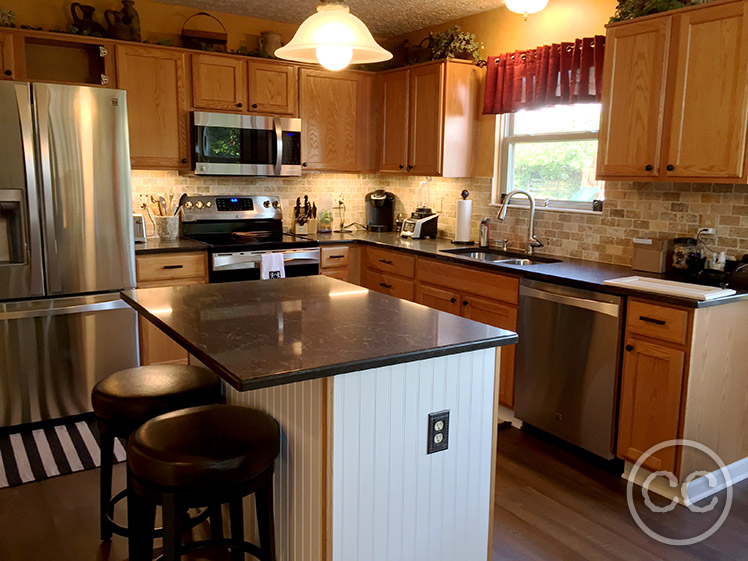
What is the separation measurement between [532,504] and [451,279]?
1.58 metres

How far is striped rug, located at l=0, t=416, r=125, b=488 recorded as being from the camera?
3061 millimetres

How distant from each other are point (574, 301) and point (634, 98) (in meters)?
1.09

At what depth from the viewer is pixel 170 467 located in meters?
1.63

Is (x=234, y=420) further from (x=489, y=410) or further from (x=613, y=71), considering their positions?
(x=613, y=71)

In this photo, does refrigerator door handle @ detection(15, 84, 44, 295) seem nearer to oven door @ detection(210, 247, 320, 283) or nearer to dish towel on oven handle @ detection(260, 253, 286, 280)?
oven door @ detection(210, 247, 320, 283)

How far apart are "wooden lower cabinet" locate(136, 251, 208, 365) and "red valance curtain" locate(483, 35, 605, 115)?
7.52ft

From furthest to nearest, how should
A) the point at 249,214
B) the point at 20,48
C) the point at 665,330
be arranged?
the point at 249,214, the point at 20,48, the point at 665,330

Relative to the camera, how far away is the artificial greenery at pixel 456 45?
447 centimetres

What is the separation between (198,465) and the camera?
1636mm

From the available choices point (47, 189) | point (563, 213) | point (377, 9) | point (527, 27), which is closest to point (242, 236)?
point (47, 189)

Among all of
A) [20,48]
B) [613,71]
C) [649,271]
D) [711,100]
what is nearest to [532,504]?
[649,271]

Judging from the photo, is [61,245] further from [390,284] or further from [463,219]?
[463,219]

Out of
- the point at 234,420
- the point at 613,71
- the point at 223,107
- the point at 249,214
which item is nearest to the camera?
the point at 234,420

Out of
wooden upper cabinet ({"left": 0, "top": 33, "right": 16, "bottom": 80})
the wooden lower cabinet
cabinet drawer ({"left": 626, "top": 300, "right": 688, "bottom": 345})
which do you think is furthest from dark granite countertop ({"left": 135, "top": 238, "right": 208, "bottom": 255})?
cabinet drawer ({"left": 626, "top": 300, "right": 688, "bottom": 345})
